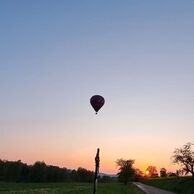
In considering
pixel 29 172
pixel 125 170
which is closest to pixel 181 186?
pixel 125 170

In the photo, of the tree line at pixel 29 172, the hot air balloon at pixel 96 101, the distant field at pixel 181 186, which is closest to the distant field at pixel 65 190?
the distant field at pixel 181 186

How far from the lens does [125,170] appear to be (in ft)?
487

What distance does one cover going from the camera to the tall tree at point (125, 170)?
144875 millimetres

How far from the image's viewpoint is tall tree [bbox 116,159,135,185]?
144875 mm

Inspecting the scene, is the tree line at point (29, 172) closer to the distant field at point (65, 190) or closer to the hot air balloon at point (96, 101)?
the distant field at point (65, 190)

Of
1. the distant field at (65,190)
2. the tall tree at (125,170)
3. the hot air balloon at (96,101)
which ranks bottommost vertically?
the hot air balloon at (96,101)

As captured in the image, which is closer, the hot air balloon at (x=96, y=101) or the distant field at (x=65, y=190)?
the hot air balloon at (x=96, y=101)

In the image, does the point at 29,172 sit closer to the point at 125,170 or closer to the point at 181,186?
the point at 125,170

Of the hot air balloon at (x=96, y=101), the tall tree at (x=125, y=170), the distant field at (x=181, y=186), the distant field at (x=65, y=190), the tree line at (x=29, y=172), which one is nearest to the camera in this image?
the hot air balloon at (x=96, y=101)

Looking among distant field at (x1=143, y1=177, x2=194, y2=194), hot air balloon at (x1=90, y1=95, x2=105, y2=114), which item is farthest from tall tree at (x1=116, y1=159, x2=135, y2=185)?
hot air balloon at (x1=90, y1=95, x2=105, y2=114)

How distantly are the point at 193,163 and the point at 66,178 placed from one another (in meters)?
109

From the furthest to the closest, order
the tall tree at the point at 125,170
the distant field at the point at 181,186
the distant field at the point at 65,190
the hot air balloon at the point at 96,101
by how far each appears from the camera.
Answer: the tall tree at the point at 125,170, the distant field at the point at 181,186, the distant field at the point at 65,190, the hot air balloon at the point at 96,101

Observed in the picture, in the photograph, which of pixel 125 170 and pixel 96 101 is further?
pixel 125 170

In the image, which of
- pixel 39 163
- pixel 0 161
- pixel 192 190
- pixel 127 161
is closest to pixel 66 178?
pixel 39 163
